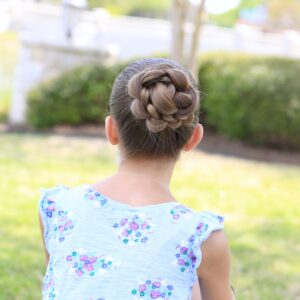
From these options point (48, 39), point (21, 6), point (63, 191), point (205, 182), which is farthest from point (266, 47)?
point (63, 191)

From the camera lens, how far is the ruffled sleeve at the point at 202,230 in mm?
1922

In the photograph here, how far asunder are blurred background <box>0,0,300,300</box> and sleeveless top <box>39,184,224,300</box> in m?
1.65

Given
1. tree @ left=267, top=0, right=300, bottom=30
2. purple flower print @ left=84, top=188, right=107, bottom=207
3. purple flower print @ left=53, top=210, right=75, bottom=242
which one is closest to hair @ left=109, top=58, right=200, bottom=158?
purple flower print @ left=84, top=188, right=107, bottom=207

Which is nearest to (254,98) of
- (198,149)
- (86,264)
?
(198,149)

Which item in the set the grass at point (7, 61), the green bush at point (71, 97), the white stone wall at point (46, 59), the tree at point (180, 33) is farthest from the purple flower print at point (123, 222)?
the grass at point (7, 61)

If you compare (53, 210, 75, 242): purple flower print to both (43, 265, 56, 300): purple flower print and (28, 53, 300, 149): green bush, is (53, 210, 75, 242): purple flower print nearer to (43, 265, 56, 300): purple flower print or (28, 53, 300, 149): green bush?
(43, 265, 56, 300): purple flower print

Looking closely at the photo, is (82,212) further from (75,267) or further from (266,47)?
(266,47)

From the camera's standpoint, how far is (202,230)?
1938mm

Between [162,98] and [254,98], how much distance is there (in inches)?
315

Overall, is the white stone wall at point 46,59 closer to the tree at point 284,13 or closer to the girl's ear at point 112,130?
the girl's ear at point 112,130

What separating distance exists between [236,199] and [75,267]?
4753 millimetres

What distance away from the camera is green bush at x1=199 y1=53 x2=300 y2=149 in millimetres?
9617

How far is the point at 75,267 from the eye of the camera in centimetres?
196

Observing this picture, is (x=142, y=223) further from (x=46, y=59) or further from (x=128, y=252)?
(x=46, y=59)
